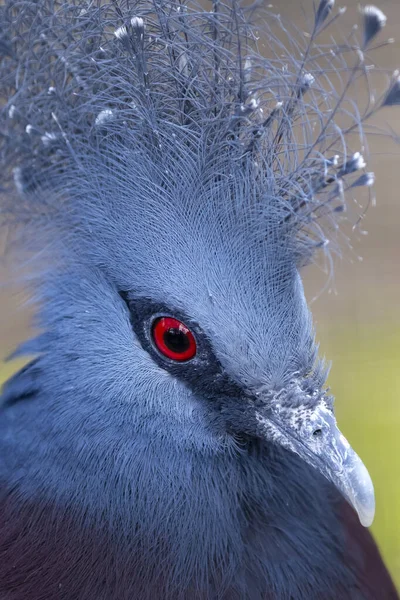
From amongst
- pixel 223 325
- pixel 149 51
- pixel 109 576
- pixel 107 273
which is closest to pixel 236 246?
pixel 223 325

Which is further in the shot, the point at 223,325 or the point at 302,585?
the point at 302,585

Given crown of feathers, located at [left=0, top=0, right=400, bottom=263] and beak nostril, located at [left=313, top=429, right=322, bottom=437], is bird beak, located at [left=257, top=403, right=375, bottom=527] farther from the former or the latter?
crown of feathers, located at [left=0, top=0, right=400, bottom=263]

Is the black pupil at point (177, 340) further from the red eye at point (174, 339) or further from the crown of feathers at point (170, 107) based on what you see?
the crown of feathers at point (170, 107)

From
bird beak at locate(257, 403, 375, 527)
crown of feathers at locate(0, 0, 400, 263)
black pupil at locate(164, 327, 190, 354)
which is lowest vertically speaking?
bird beak at locate(257, 403, 375, 527)

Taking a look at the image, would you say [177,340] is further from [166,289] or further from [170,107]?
[170,107]

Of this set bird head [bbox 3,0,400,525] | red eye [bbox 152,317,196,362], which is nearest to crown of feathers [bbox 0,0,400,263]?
bird head [bbox 3,0,400,525]

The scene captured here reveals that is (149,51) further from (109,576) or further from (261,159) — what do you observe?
(109,576)

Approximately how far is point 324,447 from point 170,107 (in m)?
0.73

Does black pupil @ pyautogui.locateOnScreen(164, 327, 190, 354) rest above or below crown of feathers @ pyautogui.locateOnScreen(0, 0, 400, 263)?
below

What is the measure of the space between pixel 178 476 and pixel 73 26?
0.92 meters

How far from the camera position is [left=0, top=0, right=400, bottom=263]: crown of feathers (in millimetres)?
1428

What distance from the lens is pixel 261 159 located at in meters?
1.44

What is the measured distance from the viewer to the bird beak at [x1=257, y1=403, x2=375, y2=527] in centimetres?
138

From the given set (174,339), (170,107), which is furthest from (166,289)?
(170,107)
